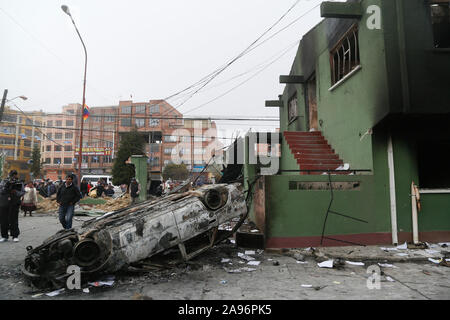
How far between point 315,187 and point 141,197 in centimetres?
1136

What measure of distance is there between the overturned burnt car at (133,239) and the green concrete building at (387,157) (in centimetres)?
155

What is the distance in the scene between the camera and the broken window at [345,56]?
740cm

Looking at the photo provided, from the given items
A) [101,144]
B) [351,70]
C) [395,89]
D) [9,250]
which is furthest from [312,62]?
[101,144]

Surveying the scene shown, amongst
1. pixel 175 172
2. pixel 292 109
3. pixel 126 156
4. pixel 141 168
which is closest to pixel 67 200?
pixel 141 168

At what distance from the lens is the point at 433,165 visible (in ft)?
20.8

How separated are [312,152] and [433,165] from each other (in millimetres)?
3042

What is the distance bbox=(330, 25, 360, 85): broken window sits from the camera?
24.3ft

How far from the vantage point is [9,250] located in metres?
5.89

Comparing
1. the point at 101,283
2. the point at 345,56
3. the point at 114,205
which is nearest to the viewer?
the point at 101,283

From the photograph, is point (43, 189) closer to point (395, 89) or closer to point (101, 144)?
point (395, 89)

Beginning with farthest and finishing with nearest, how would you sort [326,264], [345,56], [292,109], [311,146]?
[292,109] → [311,146] → [345,56] → [326,264]

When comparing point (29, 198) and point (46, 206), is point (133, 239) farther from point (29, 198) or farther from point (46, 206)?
point (46, 206)

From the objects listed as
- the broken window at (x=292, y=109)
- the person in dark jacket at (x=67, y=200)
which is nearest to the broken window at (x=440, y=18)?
the broken window at (x=292, y=109)

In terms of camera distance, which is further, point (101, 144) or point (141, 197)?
point (101, 144)
